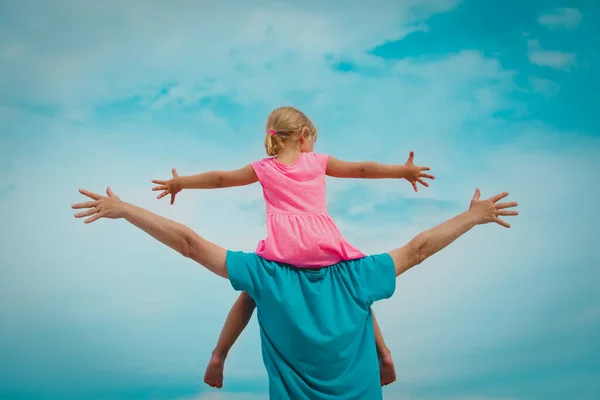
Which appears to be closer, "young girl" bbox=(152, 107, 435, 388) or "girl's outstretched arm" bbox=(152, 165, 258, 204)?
"young girl" bbox=(152, 107, 435, 388)

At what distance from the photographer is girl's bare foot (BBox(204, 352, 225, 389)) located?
470cm

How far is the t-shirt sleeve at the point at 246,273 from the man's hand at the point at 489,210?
158 cm

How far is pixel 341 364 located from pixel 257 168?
1457mm

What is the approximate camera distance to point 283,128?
4.85 metres

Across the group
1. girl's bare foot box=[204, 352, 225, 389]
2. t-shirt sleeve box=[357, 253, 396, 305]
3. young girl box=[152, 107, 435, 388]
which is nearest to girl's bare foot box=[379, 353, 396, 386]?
young girl box=[152, 107, 435, 388]

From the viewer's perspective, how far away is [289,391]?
14.1 feet

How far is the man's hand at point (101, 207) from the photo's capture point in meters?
4.21

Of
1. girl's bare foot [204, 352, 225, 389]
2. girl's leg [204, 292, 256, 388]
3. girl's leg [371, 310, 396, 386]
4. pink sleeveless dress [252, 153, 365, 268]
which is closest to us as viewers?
pink sleeveless dress [252, 153, 365, 268]

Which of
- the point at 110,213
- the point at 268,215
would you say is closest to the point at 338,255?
the point at 268,215

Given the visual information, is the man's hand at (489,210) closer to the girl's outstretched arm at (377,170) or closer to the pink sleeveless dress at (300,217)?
the girl's outstretched arm at (377,170)

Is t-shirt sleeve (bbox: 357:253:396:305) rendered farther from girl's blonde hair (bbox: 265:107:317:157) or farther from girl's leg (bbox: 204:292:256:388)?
girl's blonde hair (bbox: 265:107:317:157)

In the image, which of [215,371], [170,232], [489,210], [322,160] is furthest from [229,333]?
[489,210]

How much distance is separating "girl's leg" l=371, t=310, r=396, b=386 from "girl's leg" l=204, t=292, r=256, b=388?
933mm

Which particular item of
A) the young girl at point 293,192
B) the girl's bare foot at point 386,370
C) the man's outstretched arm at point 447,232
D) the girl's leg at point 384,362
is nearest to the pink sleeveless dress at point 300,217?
the young girl at point 293,192
